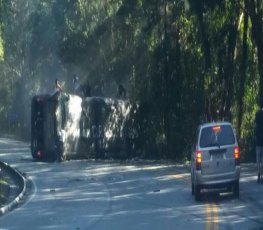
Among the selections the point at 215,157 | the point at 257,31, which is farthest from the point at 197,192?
the point at 257,31

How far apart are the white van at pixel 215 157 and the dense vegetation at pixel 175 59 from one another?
10.4m

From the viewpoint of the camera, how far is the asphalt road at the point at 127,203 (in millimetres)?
19484

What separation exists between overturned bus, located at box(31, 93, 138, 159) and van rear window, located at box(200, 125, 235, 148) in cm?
1611

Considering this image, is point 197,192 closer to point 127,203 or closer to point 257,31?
point 127,203

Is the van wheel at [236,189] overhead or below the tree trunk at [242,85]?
below

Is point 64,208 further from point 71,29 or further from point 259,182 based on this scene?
point 71,29

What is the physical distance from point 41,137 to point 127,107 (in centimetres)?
879

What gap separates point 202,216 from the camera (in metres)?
20.3

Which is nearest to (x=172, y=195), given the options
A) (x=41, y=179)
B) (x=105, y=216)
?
(x=105, y=216)

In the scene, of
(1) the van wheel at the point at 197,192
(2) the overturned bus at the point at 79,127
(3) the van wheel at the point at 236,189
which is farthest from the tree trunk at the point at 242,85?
(1) the van wheel at the point at 197,192

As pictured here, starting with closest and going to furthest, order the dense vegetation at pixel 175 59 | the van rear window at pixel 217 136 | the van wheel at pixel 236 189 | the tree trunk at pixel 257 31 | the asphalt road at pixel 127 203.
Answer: the asphalt road at pixel 127 203
the van rear window at pixel 217 136
the van wheel at pixel 236 189
the tree trunk at pixel 257 31
the dense vegetation at pixel 175 59

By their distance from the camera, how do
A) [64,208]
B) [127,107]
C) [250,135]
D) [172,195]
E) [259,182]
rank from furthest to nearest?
[127,107], [250,135], [259,182], [172,195], [64,208]

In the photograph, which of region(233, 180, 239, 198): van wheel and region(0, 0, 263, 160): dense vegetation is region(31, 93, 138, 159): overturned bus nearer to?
region(0, 0, 263, 160): dense vegetation

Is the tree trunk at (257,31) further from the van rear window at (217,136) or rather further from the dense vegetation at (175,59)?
the van rear window at (217,136)
